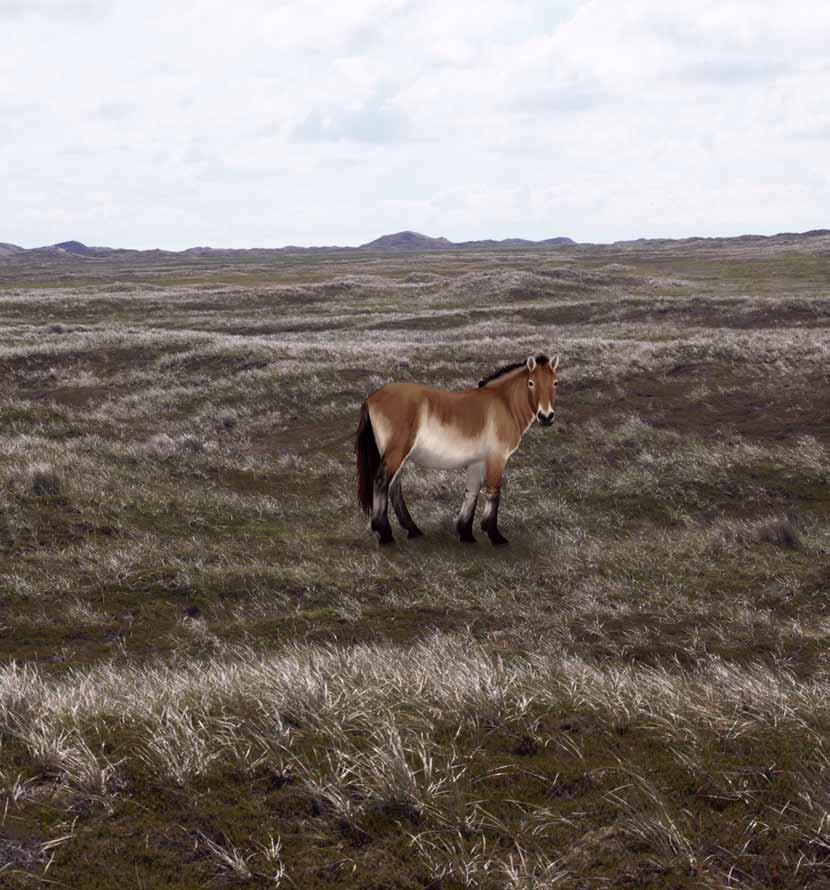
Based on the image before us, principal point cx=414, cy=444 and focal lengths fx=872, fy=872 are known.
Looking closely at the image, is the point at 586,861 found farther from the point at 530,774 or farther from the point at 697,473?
the point at 697,473

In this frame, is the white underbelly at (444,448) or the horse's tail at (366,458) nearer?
the white underbelly at (444,448)

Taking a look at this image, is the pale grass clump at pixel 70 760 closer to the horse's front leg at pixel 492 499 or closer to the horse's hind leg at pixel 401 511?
the horse's hind leg at pixel 401 511

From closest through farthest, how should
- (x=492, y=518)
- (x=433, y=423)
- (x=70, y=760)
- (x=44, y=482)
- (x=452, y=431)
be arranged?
(x=70, y=760)
(x=433, y=423)
(x=452, y=431)
(x=492, y=518)
(x=44, y=482)

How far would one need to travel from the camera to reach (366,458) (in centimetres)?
1362

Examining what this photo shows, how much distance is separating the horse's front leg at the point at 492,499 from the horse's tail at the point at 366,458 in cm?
176

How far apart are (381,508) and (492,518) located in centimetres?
177

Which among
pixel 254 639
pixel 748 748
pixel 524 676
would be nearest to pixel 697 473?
pixel 254 639

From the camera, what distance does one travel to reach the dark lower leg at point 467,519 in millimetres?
13680

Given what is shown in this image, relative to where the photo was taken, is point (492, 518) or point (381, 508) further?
point (492, 518)

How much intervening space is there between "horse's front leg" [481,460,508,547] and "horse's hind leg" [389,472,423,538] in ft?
3.62

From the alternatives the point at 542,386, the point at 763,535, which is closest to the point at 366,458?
the point at 542,386

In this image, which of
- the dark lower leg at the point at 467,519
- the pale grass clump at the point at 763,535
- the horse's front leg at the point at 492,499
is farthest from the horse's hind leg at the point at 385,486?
the pale grass clump at the point at 763,535

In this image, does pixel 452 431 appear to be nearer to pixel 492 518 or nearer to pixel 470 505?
pixel 470 505

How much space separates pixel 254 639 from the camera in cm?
974
